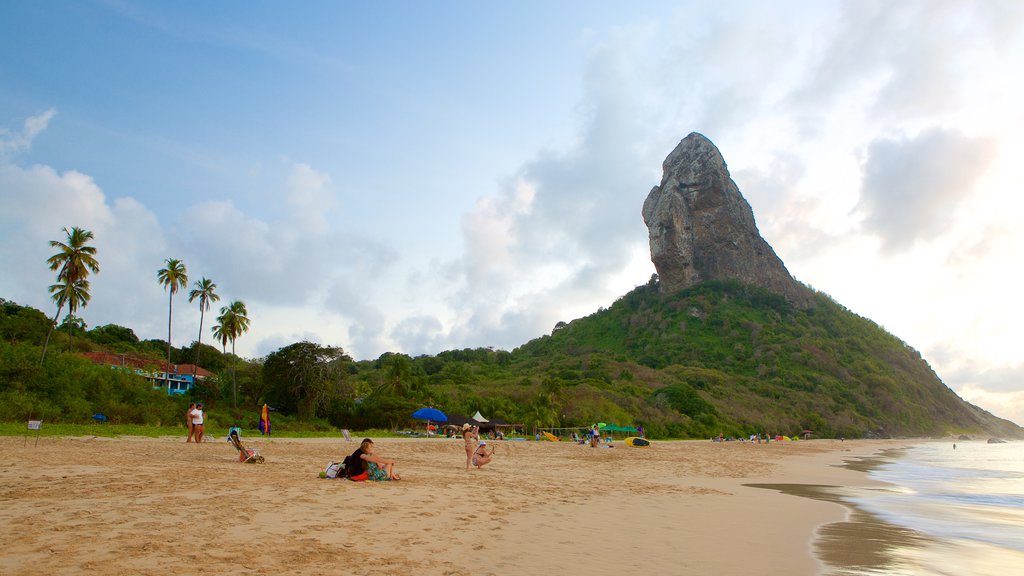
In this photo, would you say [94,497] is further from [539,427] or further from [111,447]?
[539,427]

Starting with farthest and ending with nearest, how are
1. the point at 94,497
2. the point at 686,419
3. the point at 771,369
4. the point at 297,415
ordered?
the point at 771,369, the point at 686,419, the point at 297,415, the point at 94,497

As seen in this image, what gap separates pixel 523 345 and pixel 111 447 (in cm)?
11493

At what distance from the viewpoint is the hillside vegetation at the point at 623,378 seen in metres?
37.4

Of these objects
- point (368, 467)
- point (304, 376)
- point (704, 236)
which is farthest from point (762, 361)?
point (368, 467)

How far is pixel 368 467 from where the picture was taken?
39.1 feet

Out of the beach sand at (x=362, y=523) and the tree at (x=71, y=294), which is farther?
the tree at (x=71, y=294)

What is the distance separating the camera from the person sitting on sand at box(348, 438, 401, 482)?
11.8 metres

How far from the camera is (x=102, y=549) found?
17.8 feet

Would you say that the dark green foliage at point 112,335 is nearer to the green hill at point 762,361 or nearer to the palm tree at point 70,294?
the palm tree at point 70,294

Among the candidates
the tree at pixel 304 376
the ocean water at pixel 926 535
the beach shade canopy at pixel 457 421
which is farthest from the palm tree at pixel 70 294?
the ocean water at pixel 926 535

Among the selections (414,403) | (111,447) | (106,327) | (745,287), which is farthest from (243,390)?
(745,287)

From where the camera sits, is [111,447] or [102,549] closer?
[102,549]

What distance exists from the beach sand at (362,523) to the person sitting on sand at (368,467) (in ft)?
1.21

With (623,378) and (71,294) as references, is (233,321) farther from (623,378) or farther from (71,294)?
(623,378)
